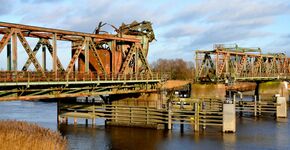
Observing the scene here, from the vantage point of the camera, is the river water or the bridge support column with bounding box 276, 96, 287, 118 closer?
the river water

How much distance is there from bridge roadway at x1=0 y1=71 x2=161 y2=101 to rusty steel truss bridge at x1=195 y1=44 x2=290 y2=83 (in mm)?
29156

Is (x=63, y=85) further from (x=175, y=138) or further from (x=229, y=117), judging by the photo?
(x=229, y=117)

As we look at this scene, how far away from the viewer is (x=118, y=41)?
44219mm

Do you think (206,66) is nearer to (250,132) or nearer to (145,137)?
(250,132)

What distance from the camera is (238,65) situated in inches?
3280

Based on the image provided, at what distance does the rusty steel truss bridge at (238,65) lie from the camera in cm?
7288

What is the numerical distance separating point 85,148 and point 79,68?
13354 mm

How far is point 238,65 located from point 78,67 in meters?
46.6

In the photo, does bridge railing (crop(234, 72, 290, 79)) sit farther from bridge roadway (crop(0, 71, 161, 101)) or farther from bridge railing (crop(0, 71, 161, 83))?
bridge railing (crop(0, 71, 161, 83))

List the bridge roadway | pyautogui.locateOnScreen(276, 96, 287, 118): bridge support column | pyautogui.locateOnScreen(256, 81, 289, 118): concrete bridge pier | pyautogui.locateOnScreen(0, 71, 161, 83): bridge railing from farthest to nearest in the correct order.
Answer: pyautogui.locateOnScreen(256, 81, 289, 118): concrete bridge pier
pyautogui.locateOnScreen(276, 96, 287, 118): bridge support column
the bridge roadway
pyautogui.locateOnScreen(0, 71, 161, 83): bridge railing

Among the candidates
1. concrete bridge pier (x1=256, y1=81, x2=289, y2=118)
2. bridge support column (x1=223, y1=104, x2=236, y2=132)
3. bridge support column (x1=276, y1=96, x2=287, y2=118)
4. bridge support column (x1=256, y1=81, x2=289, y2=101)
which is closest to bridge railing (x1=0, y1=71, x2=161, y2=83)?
bridge support column (x1=223, y1=104, x2=236, y2=132)

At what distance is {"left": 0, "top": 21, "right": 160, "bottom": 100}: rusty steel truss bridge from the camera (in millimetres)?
30672

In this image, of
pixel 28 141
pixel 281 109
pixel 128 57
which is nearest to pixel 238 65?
pixel 281 109

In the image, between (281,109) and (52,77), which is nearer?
(52,77)
